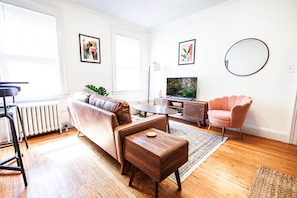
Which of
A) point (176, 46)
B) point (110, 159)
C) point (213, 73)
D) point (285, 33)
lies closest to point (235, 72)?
point (213, 73)

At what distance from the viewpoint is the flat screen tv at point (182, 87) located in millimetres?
3189

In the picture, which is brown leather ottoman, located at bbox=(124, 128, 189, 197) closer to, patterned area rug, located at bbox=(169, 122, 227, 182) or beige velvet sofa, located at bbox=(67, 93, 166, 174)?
beige velvet sofa, located at bbox=(67, 93, 166, 174)

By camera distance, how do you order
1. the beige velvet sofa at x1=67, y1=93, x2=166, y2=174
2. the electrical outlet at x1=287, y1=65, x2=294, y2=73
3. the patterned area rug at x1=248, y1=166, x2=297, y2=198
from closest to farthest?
the patterned area rug at x1=248, y1=166, x2=297, y2=198
the beige velvet sofa at x1=67, y1=93, x2=166, y2=174
the electrical outlet at x1=287, y1=65, x2=294, y2=73

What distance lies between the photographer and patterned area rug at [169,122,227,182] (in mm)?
1595

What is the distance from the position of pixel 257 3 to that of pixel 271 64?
1142 mm

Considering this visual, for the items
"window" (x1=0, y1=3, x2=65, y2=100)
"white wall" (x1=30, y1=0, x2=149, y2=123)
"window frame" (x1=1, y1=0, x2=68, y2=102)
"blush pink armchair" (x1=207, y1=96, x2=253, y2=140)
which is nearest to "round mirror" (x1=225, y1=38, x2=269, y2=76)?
"blush pink armchair" (x1=207, y1=96, x2=253, y2=140)

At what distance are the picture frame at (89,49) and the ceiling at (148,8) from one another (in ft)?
2.18

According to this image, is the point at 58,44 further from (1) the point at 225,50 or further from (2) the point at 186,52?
(1) the point at 225,50

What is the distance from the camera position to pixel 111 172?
1538mm

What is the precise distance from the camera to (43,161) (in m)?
1.73

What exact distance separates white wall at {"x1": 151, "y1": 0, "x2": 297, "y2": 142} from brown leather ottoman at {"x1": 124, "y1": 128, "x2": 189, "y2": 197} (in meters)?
2.21

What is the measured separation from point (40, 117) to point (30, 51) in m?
1.22

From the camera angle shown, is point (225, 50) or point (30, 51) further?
point (225, 50)

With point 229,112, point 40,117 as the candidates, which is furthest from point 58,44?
point 229,112
